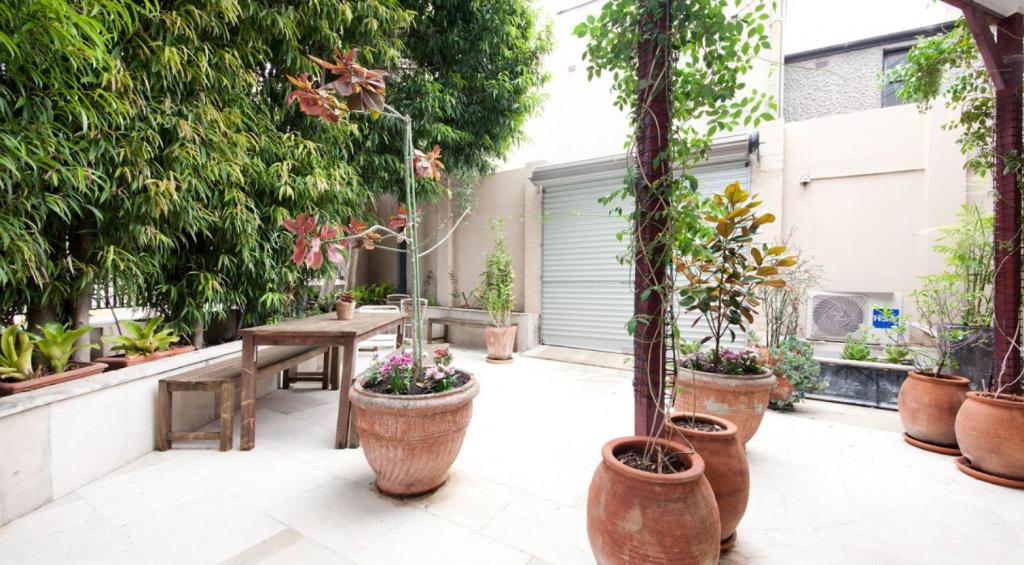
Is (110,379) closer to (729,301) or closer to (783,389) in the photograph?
(729,301)

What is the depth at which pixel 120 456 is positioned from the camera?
224 centimetres

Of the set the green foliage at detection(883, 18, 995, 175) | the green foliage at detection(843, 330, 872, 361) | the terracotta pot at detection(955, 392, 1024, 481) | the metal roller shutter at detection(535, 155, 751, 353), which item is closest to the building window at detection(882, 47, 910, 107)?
the green foliage at detection(883, 18, 995, 175)

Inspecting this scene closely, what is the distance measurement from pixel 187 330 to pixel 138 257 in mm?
717

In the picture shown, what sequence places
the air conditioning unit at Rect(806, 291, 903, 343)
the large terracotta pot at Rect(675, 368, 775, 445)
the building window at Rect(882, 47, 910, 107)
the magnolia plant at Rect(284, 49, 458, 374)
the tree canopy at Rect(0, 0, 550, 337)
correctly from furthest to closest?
the building window at Rect(882, 47, 910, 107)
the air conditioning unit at Rect(806, 291, 903, 343)
the large terracotta pot at Rect(675, 368, 775, 445)
the tree canopy at Rect(0, 0, 550, 337)
the magnolia plant at Rect(284, 49, 458, 374)

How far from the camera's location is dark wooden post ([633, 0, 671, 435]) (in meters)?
1.38

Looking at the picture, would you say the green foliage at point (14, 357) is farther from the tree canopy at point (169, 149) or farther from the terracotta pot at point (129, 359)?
the terracotta pot at point (129, 359)

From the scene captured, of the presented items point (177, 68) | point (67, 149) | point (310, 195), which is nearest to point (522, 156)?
point (310, 195)

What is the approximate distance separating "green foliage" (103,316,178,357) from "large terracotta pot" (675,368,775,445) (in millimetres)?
3254

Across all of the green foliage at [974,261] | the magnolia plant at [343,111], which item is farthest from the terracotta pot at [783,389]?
the magnolia plant at [343,111]

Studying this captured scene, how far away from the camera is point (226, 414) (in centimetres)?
244

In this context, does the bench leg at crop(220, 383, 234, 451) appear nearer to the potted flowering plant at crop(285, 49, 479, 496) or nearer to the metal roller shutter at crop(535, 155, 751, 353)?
the potted flowering plant at crop(285, 49, 479, 496)

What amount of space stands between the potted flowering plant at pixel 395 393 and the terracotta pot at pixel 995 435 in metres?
2.72

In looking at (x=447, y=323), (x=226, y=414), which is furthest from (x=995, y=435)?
(x=447, y=323)

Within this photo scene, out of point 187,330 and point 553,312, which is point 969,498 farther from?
point 187,330
